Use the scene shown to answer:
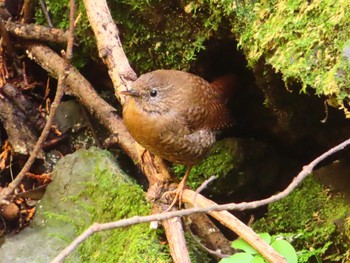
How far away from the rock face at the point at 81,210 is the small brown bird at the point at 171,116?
0.28m

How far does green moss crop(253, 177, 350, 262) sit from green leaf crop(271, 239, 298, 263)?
474mm

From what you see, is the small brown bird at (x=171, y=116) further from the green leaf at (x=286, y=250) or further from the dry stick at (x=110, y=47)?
the green leaf at (x=286, y=250)

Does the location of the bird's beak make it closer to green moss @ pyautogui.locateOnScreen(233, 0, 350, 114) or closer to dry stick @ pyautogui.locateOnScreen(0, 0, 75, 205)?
dry stick @ pyautogui.locateOnScreen(0, 0, 75, 205)

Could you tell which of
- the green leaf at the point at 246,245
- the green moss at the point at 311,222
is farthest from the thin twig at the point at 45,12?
the green leaf at the point at 246,245

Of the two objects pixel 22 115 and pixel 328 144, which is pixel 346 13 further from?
pixel 22 115

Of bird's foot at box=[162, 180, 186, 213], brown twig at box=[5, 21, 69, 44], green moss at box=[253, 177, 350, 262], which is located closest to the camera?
bird's foot at box=[162, 180, 186, 213]

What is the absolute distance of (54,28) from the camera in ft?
12.2

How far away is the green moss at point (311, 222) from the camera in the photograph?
298cm

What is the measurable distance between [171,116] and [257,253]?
842mm

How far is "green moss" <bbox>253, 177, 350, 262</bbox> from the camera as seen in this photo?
2.98 m

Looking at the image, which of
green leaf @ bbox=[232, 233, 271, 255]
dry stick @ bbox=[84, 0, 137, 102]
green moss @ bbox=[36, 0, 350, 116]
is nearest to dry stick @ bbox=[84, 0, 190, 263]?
dry stick @ bbox=[84, 0, 137, 102]

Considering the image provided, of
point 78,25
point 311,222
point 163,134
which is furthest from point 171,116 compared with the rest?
point 78,25

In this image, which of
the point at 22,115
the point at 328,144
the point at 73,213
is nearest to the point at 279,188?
the point at 328,144

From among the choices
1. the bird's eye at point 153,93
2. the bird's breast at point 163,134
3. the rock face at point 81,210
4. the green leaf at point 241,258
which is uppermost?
the bird's eye at point 153,93
